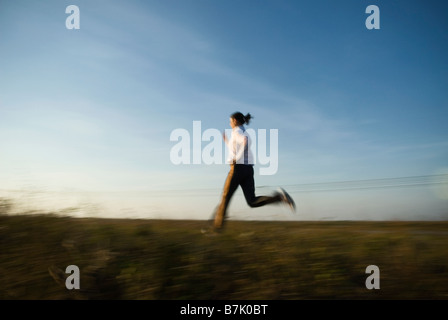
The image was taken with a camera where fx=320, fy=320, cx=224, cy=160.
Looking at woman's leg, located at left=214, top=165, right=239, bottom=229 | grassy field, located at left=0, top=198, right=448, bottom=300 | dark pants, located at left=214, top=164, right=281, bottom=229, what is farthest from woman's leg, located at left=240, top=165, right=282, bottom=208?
grassy field, located at left=0, top=198, right=448, bottom=300

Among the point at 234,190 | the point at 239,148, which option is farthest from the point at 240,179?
the point at 239,148

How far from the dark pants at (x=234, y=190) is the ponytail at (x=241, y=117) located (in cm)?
87

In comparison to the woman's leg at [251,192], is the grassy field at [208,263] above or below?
below

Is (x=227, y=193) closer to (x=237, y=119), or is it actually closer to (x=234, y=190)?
(x=234, y=190)

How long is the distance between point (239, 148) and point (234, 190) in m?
0.73

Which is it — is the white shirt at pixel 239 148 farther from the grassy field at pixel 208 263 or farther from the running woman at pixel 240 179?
the grassy field at pixel 208 263

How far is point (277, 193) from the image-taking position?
5.47 meters

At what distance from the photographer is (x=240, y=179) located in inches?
217

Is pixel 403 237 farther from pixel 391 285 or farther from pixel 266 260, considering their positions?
pixel 266 260

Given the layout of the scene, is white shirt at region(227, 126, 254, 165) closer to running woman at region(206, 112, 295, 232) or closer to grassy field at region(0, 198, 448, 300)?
running woman at region(206, 112, 295, 232)

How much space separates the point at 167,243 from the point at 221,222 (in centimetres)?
135

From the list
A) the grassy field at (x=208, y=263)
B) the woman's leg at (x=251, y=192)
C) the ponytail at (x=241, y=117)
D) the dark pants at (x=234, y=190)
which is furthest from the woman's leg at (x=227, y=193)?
the ponytail at (x=241, y=117)

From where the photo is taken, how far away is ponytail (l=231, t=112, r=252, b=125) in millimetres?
5835

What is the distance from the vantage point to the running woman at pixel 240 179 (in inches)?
215
